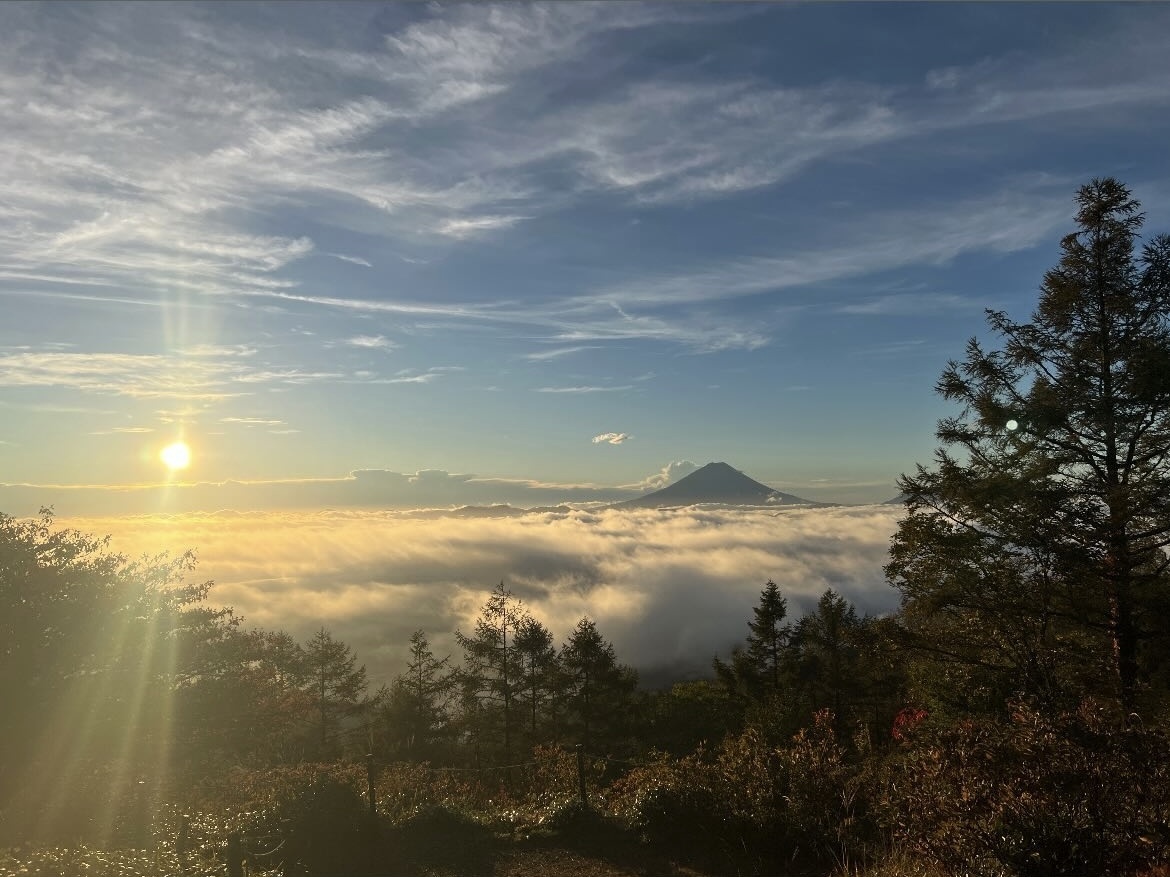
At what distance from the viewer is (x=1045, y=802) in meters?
4.57

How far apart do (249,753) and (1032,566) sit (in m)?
25.9

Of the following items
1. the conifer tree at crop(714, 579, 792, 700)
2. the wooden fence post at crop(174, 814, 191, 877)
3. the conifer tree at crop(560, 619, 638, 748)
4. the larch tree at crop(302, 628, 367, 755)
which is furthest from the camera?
the conifer tree at crop(714, 579, 792, 700)

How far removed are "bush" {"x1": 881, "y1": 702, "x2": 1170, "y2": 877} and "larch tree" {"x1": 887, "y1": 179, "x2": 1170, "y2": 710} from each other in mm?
6004

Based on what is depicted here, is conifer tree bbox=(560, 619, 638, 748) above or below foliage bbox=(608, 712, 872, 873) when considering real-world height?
below

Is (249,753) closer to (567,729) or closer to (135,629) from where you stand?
(135,629)

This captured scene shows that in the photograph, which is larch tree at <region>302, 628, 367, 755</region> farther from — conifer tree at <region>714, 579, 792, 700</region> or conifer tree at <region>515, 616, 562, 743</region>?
conifer tree at <region>714, 579, 792, 700</region>

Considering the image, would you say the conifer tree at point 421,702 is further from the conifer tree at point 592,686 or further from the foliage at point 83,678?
the foliage at point 83,678

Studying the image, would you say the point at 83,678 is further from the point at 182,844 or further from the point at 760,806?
the point at 760,806

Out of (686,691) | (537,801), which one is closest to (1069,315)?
(537,801)

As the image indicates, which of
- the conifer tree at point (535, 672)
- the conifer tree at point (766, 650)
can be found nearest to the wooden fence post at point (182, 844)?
the conifer tree at point (535, 672)

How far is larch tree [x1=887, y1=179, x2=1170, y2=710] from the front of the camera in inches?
430

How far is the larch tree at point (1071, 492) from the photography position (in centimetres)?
1091

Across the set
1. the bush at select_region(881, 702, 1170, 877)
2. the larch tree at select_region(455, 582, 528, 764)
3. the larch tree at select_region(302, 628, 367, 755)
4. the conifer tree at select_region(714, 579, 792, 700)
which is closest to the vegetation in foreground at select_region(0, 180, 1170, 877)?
the bush at select_region(881, 702, 1170, 877)

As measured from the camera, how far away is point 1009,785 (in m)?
4.73
